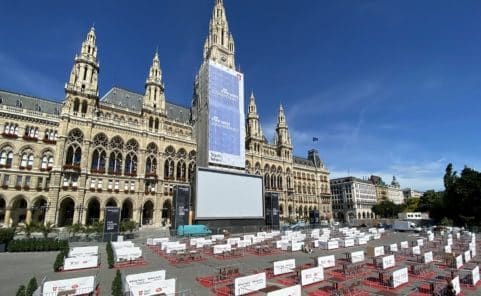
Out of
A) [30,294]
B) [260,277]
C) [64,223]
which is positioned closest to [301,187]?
[64,223]

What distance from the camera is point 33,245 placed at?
21562mm

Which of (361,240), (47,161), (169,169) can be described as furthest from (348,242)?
(47,161)

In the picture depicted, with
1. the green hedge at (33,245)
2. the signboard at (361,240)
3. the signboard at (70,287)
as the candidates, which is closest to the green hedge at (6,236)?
the green hedge at (33,245)

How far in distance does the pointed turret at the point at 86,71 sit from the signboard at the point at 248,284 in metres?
47.6

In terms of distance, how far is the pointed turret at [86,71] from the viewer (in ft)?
152

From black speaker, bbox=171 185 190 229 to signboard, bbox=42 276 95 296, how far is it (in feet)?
92.4

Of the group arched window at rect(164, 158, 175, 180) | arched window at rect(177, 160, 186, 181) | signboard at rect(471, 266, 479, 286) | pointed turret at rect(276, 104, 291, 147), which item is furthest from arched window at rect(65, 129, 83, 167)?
pointed turret at rect(276, 104, 291, 147)

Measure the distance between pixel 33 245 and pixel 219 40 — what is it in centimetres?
5615

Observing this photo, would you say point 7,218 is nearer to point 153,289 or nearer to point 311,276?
point 153,289

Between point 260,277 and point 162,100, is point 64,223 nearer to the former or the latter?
point 162,100

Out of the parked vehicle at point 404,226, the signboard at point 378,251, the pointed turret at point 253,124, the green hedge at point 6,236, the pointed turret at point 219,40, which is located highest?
the pointed turret at point 219,40

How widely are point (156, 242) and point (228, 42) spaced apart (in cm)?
5482

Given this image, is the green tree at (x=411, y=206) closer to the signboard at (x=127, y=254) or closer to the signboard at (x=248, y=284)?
the signboard at (x=127, y=254)

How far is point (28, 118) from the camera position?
144 ft
